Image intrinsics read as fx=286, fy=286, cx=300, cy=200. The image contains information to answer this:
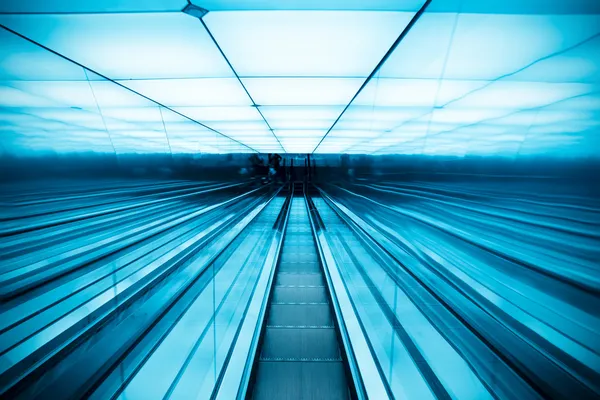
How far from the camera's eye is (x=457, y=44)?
249 centimetres

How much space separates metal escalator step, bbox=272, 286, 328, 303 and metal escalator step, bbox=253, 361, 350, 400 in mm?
1280

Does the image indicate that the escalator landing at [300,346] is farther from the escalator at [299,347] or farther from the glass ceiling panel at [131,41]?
the glass ceiling panel at [131,41]

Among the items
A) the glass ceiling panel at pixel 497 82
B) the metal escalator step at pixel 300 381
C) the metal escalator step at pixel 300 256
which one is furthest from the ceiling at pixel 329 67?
the metal escalator step at pixel 300 256

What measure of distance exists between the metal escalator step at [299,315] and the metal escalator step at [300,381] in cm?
71

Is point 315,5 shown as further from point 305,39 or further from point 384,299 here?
point 384,299

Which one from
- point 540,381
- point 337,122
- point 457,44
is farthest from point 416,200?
point 337,122

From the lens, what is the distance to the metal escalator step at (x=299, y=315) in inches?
133

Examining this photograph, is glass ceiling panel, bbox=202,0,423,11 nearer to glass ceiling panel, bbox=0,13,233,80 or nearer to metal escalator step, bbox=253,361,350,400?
glass ceiling panel, bbox=0,13,233,80

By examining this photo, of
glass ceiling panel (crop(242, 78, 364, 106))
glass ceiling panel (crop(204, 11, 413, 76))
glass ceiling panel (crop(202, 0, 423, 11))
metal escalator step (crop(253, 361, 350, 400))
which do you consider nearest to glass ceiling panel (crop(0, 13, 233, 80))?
glass ceiling panel (crop(204, 11, 413, 76))

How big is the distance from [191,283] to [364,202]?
403 centimetres

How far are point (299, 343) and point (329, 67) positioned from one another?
10.9 ft

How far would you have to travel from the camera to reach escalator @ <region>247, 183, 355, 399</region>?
2373 millimetres

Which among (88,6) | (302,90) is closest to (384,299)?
(302,90)

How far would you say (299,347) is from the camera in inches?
113
